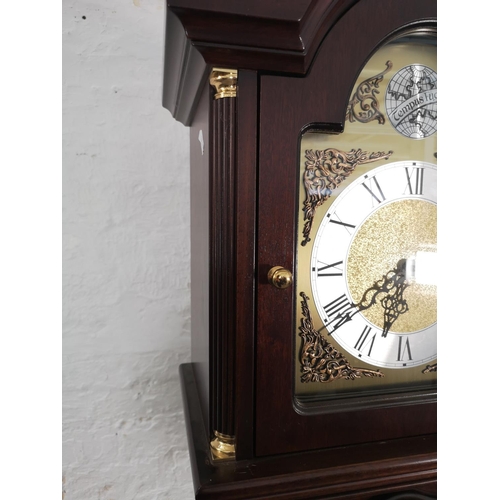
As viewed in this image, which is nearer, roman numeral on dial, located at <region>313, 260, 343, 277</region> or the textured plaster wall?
roman numeral on dial, located at <region>313, 260, 343, 277</region>

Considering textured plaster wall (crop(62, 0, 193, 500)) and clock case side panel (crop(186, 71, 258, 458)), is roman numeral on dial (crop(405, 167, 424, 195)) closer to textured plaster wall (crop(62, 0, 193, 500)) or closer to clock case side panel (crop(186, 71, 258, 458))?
clock case side panel (crop(186, 71, 258, 458))

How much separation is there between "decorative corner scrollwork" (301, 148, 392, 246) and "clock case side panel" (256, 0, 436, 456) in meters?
0.02

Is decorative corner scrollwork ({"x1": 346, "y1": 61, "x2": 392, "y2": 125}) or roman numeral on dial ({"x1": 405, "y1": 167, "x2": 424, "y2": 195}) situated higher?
decorative corner scrollwork ({"x1": 346, "y1": 61, "x2": 392, "y2": 125})

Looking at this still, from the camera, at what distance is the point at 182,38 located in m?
0.43

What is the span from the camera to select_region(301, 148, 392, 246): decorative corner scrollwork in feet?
1.58

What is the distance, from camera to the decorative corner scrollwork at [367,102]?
1.61ft

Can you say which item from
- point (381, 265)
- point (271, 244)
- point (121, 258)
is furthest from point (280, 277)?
point (121, 258)

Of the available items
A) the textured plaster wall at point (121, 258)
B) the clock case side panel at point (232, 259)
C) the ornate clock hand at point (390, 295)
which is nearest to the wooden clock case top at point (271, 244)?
the clock case side panel at point (232, 259)

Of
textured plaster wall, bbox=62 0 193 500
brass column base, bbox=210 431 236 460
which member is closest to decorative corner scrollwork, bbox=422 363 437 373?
brass column base, bbox=210 431 236 460

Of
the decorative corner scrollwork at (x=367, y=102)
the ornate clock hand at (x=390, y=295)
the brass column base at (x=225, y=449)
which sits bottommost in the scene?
the brass column base at (x=225, y=449)

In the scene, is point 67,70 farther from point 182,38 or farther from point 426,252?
point 426,252

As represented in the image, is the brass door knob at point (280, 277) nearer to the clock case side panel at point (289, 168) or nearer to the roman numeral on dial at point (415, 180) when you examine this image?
A: the clock case side panel at point (289, 168)

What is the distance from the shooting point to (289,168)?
1.50 ft

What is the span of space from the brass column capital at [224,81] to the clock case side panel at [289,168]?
0.03 meters
